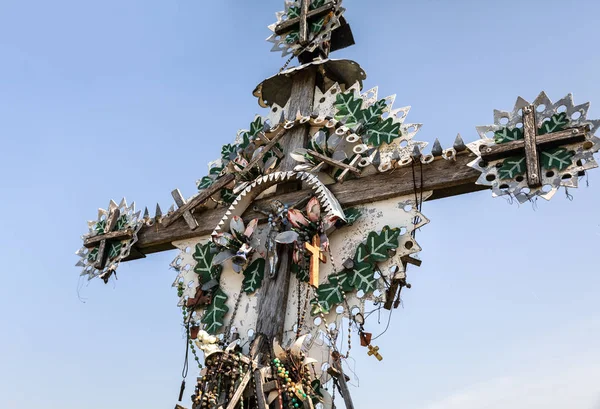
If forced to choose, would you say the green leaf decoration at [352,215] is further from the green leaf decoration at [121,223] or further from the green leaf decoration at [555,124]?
the green leaf decoration at [121,223]

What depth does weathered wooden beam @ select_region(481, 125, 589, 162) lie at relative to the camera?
11.7ft

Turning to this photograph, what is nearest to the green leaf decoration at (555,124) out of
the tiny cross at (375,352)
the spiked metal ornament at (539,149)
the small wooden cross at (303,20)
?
the spiked metal ornament at (539,149)

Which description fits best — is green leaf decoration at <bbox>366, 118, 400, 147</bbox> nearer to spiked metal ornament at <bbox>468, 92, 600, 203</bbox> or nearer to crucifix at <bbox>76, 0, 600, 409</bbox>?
crucifix at <bbox>76, 0, 600, 409</bbox>

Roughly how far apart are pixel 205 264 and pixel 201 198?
53cm

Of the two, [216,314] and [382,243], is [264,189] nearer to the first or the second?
[216,314]

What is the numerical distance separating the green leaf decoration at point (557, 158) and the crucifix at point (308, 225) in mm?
18

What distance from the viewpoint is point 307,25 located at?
5570mm

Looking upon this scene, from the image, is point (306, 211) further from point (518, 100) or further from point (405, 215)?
point (518, 100)

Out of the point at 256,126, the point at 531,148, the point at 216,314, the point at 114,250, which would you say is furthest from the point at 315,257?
the point at 114,250

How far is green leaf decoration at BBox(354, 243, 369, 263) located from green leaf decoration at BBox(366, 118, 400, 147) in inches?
33.9

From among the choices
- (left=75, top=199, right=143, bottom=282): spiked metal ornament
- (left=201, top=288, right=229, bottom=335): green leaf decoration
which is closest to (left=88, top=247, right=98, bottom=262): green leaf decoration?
(left=75, top=199, right=143, bottom=282): spiked metal ornament

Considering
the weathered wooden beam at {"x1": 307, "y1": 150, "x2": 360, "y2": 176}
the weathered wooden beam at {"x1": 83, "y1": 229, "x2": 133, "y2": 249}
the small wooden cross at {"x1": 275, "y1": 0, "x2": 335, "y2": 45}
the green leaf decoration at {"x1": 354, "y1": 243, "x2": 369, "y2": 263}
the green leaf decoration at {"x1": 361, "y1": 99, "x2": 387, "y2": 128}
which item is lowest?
the green leaf decoration at {"x1": 354, "y1": 243, "x2": 369, "y2": 263}

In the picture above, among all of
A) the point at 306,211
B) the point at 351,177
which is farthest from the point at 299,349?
the point at 351,177

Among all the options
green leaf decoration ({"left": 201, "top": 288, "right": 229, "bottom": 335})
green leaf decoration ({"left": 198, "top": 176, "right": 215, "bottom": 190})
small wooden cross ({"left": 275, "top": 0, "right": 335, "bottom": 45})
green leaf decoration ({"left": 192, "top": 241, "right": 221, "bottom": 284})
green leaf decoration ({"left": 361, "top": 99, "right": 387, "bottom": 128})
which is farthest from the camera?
small wooden cross ({"left": 275, "top": 0, "right": 335, "bottom": 45})
